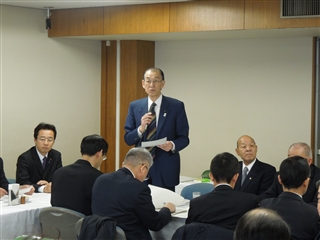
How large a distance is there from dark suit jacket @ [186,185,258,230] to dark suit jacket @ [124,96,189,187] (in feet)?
5.00

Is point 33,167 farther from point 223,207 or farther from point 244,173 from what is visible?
point 223,207

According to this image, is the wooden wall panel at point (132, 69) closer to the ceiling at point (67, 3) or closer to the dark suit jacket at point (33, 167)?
the ceiling at point (67, 3)

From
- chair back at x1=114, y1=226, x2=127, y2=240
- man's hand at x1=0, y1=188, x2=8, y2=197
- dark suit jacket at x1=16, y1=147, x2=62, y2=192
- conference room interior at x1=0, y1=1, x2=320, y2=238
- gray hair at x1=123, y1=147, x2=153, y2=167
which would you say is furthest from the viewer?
conference room interior at x1=0, y1=1, x2=320, y2=238

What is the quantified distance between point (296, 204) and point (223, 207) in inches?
17.6

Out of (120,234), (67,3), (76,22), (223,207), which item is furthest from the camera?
(76,22)

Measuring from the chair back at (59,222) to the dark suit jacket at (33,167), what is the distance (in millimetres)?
1338

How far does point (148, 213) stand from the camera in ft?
12.6

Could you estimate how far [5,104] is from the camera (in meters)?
7.14

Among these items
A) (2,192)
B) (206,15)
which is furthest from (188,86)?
(2,192)

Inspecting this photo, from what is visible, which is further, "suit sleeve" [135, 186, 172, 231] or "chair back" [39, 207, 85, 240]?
"chair back" [39, 207, 85, 240]

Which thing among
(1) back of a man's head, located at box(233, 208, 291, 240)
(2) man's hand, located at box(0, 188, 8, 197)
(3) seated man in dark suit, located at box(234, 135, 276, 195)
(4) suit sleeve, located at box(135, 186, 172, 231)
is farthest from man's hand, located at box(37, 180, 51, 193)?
(1) back of a man's head, located at box(233, 208, 291, 240)

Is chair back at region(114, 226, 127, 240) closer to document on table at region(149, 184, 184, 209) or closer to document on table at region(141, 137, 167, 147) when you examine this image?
document on table at region(149, 184, 184, 209)

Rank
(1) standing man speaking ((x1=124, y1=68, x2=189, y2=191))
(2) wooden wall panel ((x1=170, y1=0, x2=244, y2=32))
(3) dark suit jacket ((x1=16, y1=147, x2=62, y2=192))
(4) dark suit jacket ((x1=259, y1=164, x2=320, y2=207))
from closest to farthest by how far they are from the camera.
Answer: (4) dark suit jacket ((x1=259, y1=164, x2=320, y2=207))
(1) standing man speaking ((x1=124, y1=68, x2=189, y2=191))
(3) dark suit jacket ((x1=16, y1=147, x2=62, y2=192))
(2) wooden wall panel ((x1=170, y1=0, x2=244, y2=32))

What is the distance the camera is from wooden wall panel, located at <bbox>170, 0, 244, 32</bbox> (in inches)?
248
